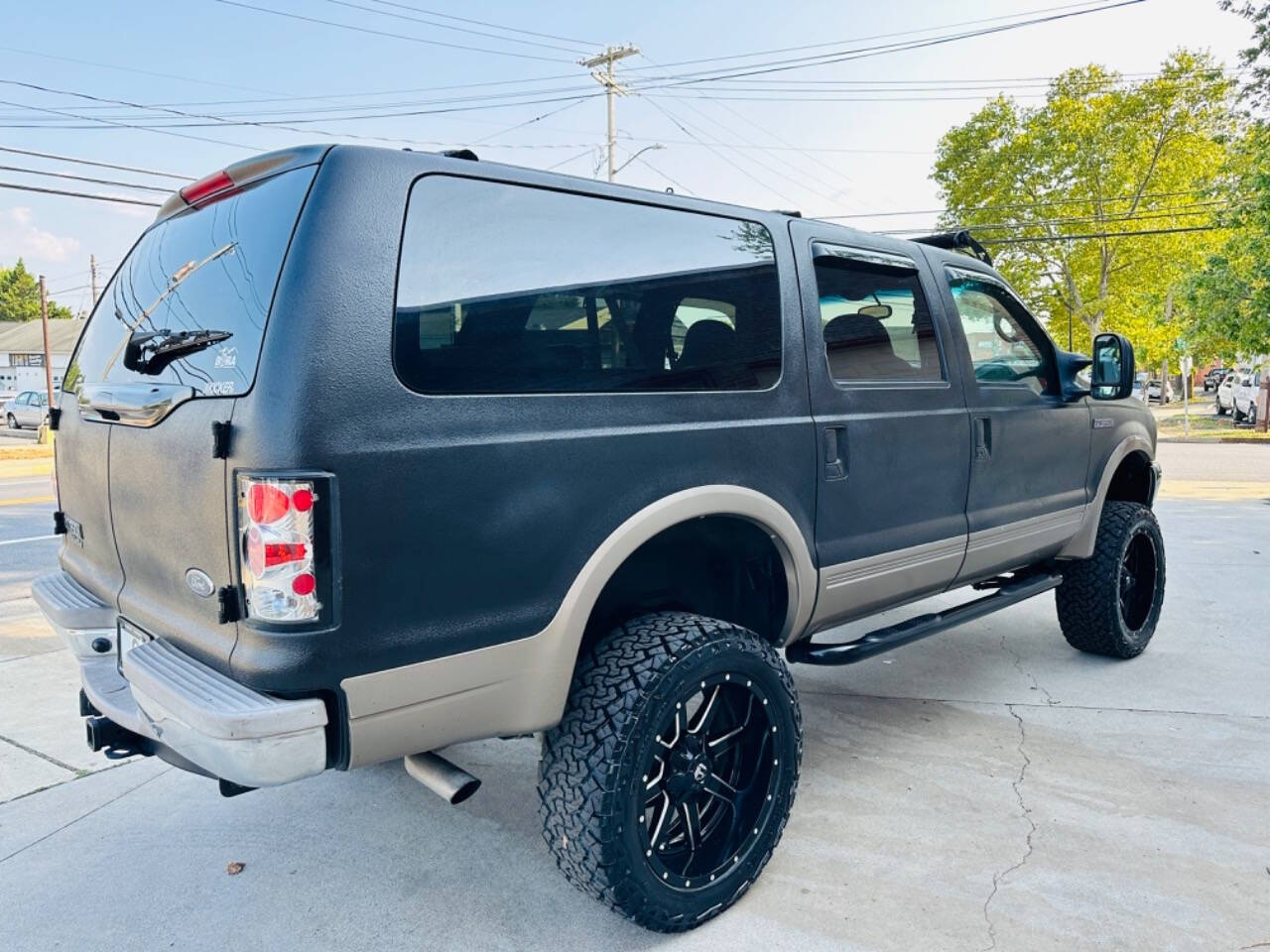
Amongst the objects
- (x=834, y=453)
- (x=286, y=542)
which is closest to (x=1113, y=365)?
(x=834, y=453)

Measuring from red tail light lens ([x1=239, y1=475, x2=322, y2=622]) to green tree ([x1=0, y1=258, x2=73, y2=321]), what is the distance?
102m

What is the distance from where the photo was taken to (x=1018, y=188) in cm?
3145

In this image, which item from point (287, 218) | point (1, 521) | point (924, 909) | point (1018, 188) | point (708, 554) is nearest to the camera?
point (287, 218)

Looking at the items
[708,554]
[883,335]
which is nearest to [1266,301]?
[883,335]

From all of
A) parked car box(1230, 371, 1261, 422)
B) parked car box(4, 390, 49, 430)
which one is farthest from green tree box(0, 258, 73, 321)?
parked car box(1230, 371, 1261, 422)

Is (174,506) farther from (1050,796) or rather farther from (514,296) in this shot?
(1050,796)

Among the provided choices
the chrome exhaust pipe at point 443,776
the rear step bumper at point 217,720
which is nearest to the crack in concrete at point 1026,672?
the chrome exhaust pipe at point 443,776

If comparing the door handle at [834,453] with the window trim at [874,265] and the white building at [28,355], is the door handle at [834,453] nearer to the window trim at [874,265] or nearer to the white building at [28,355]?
the window trim at [874,265]

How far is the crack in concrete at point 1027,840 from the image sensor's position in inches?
93.0

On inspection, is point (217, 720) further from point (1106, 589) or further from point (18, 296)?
point (18, 296)

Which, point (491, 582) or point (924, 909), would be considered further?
point (924, 909)

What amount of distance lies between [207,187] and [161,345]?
1.75 ft

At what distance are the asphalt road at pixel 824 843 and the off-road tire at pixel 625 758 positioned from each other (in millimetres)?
133

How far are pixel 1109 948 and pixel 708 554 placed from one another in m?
1.48
